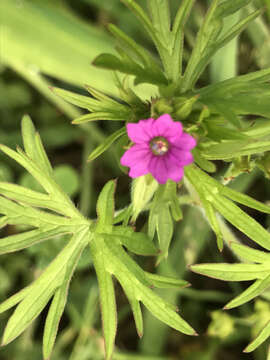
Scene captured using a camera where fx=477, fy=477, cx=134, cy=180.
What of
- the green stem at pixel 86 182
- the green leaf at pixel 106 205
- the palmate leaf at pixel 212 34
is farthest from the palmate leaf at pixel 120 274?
the green stem at pixel 86 182

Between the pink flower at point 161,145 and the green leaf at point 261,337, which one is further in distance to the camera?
the green leaf at point 261,337

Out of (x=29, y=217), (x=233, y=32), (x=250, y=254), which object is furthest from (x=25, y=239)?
(x=233, y=32)

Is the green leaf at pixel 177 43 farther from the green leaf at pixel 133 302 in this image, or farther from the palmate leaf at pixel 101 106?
the green leaf at pixel 133 302

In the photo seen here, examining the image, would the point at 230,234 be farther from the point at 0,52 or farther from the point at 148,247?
the point at 0,52

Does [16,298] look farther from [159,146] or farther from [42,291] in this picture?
[159,146]

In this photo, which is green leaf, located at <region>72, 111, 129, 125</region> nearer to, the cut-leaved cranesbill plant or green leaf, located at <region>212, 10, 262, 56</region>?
the cut-leaved cranesbill plant

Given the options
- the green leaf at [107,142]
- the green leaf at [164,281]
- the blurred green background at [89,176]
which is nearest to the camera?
the green leaf at [107,142]

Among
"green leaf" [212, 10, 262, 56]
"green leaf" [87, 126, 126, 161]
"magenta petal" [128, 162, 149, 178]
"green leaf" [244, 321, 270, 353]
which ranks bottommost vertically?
"green leaf" [244, 321, 270, 353]

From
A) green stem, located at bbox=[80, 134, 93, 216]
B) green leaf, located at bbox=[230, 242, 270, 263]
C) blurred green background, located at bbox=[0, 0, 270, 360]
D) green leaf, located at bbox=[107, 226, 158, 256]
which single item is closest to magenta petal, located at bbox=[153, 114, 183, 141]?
green leaf, located at bbox=[107, 226, 158, 256]
